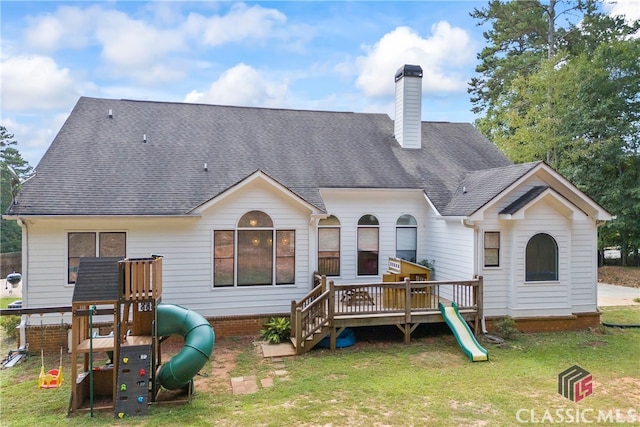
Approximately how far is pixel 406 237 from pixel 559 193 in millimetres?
4500

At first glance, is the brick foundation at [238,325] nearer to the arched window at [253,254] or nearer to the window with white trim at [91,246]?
the arched window at [253,254]

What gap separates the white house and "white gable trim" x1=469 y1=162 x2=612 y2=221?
0.14ft

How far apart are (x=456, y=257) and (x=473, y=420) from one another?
20.0 ft

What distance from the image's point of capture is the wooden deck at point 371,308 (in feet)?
31.4

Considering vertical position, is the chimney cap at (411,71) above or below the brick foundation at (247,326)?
above

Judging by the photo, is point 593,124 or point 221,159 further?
point 593,124

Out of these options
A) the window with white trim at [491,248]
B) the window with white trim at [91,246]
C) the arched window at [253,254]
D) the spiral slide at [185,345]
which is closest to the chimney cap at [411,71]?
the window with white trim at [491,248]

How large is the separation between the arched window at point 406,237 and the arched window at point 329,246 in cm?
205

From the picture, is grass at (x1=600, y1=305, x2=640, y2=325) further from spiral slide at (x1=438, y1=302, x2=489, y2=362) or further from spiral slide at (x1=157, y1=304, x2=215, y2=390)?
spiral slide at (x1=157, y1=304, x2=215, y2=390)

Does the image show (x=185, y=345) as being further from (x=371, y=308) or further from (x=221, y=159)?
(x=221, y=159)

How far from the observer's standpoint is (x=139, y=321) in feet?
23.4

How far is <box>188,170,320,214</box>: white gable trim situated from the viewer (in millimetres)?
10359

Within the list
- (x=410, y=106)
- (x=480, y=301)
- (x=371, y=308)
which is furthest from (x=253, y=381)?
(x=410, y=106)

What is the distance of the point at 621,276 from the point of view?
2184 centimetres
